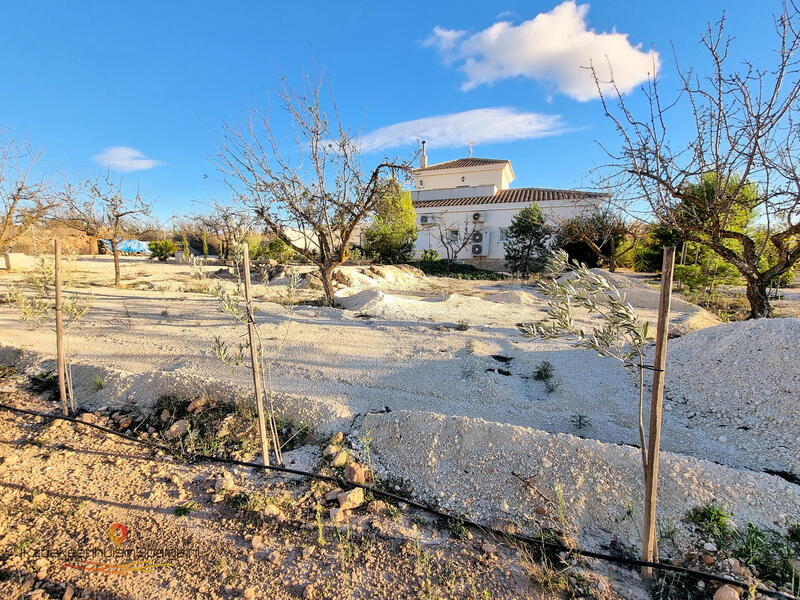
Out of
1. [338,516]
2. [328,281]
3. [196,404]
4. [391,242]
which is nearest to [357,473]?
[338,516]

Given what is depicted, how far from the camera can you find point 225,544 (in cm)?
201

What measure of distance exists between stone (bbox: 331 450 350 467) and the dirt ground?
0.63 ft

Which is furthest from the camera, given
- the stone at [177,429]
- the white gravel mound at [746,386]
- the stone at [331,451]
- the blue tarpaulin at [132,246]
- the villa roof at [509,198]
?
the blue tarpaulin at [132,246]

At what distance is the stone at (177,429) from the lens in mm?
3031

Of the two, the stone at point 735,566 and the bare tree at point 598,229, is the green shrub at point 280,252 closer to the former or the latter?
the bare tree at point 598,229

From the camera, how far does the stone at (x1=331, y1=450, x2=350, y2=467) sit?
266cm

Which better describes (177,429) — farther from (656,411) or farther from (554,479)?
(656,411)

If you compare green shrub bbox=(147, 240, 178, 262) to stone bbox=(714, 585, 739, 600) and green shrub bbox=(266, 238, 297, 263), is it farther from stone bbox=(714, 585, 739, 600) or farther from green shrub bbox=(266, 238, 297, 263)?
stone bbox=(714, 585, 739, 600)

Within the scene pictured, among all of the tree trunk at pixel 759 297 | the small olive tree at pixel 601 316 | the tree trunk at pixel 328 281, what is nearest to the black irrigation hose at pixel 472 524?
the small olive tree at pixel 601 316

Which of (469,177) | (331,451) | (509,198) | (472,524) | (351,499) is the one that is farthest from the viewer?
(469,177)

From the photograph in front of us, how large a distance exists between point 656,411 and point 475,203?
2833 cm

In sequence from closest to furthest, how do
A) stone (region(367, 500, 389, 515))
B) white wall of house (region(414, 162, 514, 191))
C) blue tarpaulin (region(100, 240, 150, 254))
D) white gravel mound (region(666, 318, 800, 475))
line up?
stone (region(367, 500, 389, 515)), white gravel mound (region(666, 318, 800, 475)), blue tarpaulin (region(100, 240, 150, 254)), white wall of house (region(414, 162, 514, 191))

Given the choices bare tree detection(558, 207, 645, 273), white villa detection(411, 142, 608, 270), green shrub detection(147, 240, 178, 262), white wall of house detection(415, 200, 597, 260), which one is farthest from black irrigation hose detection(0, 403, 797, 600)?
white wall of house detection(415, 200, 597, 260)

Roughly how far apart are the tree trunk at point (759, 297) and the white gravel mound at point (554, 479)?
5.27m
